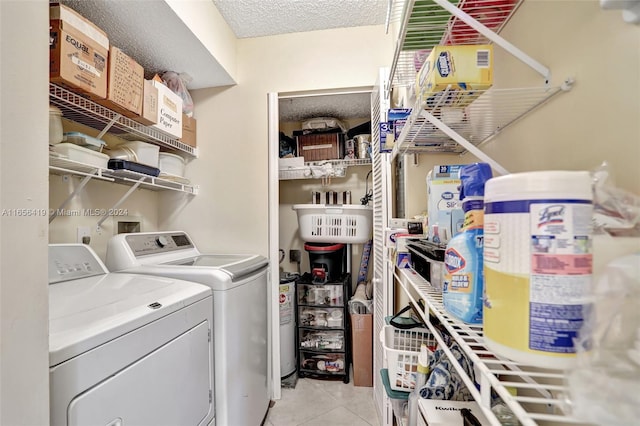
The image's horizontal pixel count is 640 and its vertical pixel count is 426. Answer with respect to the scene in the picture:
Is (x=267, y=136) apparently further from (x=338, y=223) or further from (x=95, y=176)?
(x=95, y=176)

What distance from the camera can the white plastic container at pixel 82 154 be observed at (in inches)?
49.5

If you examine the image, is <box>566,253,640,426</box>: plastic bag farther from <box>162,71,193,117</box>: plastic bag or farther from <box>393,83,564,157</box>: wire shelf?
<box>162,71,193,117</box>: plastic bag

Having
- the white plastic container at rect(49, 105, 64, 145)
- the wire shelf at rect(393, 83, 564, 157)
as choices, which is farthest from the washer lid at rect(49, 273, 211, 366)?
the wire shelf at rect(393, 83, 564, 157)

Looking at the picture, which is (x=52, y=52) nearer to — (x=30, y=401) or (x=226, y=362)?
(x=30, y=401)

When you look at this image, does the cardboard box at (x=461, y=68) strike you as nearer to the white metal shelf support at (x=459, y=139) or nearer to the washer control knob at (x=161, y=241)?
the white metal shelf support at (x=459, y=139)

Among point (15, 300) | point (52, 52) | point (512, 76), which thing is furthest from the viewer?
point (52, 52)

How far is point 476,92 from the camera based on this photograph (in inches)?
27.5

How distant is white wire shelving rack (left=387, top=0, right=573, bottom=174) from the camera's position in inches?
25.7

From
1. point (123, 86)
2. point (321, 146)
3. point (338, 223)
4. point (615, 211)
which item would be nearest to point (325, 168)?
point (321, 146)

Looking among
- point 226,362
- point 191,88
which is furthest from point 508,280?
point 191,88

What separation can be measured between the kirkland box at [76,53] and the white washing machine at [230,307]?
826 millimetres

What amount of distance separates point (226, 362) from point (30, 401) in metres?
0.93

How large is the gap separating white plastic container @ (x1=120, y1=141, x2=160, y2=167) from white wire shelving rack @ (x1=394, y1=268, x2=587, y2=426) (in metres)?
1.69

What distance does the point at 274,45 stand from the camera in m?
2.19
